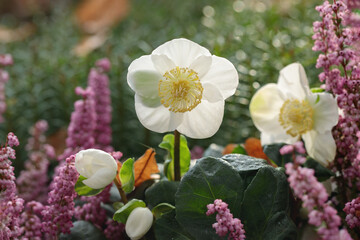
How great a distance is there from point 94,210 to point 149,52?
569mm

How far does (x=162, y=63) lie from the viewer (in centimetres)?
57

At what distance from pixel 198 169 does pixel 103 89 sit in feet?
1.20

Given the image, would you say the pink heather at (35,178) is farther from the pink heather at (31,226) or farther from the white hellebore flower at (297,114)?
the white hellebore flower at (297,114)

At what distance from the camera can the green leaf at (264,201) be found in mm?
545

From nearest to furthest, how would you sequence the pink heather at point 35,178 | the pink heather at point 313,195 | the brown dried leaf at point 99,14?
the pink heather at point 313,195 < the pink heather at point 35,178 < the brown dried leaf at point 99,14

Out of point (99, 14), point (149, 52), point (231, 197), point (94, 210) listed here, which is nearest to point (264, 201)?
point (231, 197)

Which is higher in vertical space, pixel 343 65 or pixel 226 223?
pixel 343 65

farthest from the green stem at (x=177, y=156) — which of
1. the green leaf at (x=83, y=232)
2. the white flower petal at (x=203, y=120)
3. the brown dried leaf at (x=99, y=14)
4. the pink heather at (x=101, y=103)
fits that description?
the brown dried leaf at (x=99, y=14)

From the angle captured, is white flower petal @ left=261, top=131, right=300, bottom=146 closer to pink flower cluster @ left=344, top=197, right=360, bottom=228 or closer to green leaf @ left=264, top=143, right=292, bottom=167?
green leaf @ left=264, top=143, right=292, bottom=167

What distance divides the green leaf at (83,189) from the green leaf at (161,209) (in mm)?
73

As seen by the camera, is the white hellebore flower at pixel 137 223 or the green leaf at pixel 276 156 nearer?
the white hellebore flower at pixel 137 223

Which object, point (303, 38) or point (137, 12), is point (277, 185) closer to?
point (303, 38)

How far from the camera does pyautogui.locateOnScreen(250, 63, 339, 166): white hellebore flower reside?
59cm

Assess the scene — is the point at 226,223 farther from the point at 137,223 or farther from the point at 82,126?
the point at 82,126
